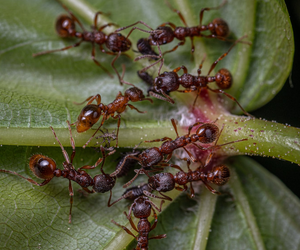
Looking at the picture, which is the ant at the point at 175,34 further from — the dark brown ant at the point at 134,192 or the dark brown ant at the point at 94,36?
the dark brown ant at the point at 134,192

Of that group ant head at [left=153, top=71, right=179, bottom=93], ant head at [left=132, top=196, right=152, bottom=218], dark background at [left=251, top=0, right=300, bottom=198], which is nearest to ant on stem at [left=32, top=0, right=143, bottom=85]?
ant head at [left=153, top=71, right=179, bottom=93]

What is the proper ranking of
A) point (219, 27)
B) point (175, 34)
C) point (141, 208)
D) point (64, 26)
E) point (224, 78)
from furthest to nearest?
point (64, 26) < point (175, 34) < point (219, 27) < point (224, 78) < point (141, 208)

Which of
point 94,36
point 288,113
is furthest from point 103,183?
point 288,113

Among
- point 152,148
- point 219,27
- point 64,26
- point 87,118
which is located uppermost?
point 219,27

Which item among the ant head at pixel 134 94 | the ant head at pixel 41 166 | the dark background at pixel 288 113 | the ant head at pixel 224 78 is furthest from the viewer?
the dark background at pixel 288 113

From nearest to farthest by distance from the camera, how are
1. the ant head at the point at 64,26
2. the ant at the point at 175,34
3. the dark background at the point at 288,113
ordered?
the ant at the point at 175,34
the ant head at the point at 64,26
the dark background at the point at 288,113

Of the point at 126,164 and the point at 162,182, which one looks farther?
the point at 126,164

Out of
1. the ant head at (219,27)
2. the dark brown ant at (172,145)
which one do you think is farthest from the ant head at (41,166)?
the ant head at (219,27)

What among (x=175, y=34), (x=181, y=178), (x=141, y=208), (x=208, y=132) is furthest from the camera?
(x=175, y=34)

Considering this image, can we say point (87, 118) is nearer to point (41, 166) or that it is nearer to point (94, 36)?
point (41, 166)
